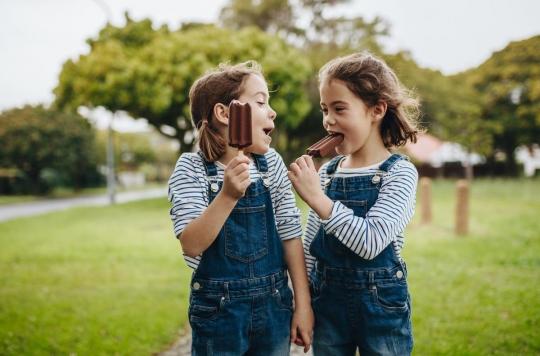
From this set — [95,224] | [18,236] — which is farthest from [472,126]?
[18,236]

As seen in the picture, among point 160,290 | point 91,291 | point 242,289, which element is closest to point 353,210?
point 242,289

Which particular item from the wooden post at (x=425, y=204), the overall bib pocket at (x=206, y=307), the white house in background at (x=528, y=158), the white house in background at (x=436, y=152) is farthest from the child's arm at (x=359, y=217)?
the white house in background at (x=436, y=152)

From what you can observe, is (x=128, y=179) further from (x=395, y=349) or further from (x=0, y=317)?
(x=395, y=349)

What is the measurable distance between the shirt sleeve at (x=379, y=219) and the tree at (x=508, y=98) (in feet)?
98.6

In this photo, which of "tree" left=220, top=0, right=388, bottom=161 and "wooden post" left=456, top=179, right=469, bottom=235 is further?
"tree" left=220, top=0, right=388, bottom=161

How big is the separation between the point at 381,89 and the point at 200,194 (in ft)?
3.06

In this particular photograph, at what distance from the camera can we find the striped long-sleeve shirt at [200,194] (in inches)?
74.7

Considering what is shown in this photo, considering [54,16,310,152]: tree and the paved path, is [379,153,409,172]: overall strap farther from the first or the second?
the paved path

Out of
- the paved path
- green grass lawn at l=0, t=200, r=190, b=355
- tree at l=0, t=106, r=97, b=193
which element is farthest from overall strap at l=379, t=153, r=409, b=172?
tree at l=0, t=106, r=97, b=193

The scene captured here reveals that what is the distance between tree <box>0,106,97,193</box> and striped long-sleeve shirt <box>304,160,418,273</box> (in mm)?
20434

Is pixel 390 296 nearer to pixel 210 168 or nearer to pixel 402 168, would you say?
pixel 402 168

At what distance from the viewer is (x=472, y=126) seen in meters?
32.2

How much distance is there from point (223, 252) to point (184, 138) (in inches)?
708

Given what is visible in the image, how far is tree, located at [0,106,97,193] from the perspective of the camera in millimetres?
23719
